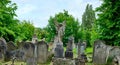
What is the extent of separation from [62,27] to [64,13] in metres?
43.4

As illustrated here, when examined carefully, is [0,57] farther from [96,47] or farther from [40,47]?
[96,47]

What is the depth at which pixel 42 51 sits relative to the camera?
25547 millimetres

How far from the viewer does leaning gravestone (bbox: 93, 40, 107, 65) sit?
2436cm

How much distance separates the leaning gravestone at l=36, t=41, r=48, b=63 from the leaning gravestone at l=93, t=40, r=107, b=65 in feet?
12.4

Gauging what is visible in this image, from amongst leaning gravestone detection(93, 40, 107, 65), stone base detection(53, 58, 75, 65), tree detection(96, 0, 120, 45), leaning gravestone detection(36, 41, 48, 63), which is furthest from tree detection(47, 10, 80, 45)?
stone base detection(53, 58, 75, 65)

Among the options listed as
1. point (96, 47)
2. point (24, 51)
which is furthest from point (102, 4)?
point (24, 51)

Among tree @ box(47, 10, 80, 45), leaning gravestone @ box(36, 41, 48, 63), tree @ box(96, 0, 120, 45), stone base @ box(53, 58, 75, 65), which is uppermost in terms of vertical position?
tree @ box(47, 10, 80, 45)

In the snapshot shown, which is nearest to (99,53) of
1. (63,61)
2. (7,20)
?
(63,61)

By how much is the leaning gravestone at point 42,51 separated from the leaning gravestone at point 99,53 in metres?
3.79

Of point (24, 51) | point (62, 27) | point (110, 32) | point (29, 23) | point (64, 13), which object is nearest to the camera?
point (62, 27)

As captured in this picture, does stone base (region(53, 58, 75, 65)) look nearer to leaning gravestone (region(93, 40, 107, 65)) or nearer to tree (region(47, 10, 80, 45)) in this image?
leaning gravestone (region(93, 40, 107, 65))

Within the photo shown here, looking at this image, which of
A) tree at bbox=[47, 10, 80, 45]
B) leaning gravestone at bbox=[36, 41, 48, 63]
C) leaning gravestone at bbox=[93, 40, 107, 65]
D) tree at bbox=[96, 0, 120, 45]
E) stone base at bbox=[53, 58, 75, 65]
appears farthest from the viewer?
tree at bbox=[47, 10, 80, 45]

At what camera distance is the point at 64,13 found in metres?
66.6

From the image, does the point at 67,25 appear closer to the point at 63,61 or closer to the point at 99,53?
the point at 99,53
